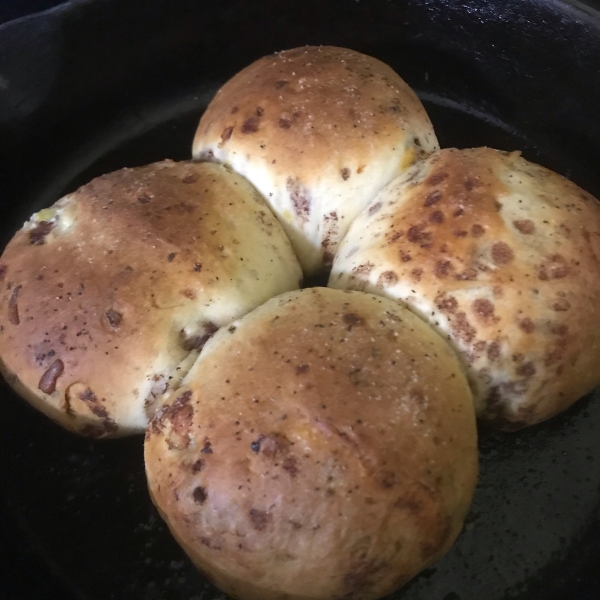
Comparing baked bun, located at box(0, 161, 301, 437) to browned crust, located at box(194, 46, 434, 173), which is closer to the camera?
baked bun, located at box(0, 161, 301, 437)

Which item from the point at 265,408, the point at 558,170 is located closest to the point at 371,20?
the point at 558,170

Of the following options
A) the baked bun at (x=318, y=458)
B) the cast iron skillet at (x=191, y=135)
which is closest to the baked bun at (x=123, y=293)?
the baked bun at (x=318, y=458)

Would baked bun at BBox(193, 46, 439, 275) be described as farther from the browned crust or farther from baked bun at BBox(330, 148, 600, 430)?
baked bun at BBox(330, 148, 600, 430)

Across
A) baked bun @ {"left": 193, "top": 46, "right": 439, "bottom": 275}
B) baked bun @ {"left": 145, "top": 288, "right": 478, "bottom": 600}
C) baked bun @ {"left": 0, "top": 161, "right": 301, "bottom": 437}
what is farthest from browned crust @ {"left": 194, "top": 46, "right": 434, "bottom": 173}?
baked bun @ {"left": 145, "top": 288, "right": 478, "bottom": 600}

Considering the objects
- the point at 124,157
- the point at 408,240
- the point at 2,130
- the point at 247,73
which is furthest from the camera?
the point at 124,157

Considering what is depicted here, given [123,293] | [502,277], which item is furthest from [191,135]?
[502,277]

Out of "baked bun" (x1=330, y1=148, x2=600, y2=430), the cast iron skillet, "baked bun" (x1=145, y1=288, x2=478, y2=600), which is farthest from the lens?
the cast iron skillet

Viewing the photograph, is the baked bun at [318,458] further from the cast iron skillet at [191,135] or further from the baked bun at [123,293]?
the cast iron skillet at [191,135]

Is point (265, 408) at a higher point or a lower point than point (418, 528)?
higher

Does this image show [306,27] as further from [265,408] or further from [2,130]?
[265,408]
